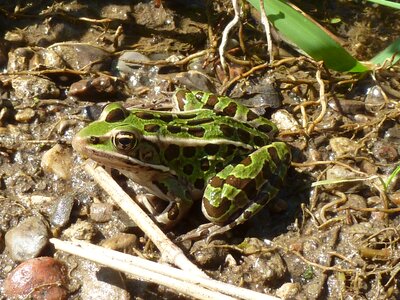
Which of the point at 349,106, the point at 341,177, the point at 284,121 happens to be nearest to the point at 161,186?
the point at 284,121

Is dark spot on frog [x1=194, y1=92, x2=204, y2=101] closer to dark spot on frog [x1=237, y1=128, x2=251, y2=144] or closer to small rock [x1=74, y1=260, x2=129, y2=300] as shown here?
dark spot on frog [x1=237, y1=128, x2=251, y2=144]

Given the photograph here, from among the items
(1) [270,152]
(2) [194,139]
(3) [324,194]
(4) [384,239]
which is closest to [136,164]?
(2) [194,139]

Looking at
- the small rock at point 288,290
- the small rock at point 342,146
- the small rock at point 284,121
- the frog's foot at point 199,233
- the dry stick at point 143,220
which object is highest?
the small rock at point 284,121

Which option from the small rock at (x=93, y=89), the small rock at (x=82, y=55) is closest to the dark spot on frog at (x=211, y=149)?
the small rock at (x=93, y=89)

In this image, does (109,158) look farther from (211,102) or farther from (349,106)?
(349,106)

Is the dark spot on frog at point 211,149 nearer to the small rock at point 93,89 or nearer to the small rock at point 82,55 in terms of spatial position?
the small rock at point 93,89
